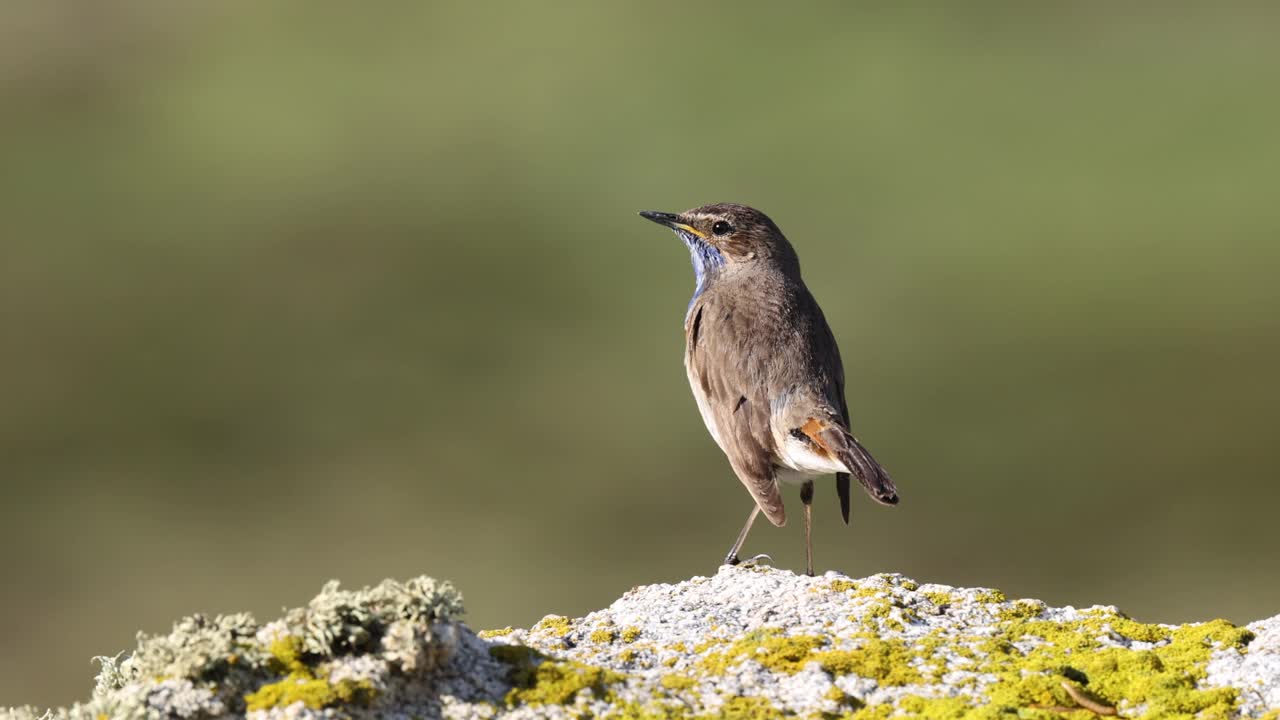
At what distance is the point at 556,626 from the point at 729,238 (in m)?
4.87

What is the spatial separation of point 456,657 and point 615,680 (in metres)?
0.44

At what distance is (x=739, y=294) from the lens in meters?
8.80

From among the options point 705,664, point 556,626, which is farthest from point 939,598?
point 556,626

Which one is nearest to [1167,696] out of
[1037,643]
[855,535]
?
[1037,643]

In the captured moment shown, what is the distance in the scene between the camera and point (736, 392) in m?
8.08

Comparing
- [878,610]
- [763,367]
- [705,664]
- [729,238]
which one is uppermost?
[729,238]

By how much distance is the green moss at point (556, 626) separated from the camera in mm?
4633

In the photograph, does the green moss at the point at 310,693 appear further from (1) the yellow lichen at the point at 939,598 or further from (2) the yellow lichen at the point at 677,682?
(1) the yellow lichen at the point at 939,598

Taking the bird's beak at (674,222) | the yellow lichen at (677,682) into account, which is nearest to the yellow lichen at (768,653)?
the yellow lichen at (677,682)

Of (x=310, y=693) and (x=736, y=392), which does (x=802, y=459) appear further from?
(x=310, y=693)

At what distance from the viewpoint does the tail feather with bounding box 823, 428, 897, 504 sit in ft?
21.5

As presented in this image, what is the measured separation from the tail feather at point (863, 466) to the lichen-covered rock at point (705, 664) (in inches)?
69.7

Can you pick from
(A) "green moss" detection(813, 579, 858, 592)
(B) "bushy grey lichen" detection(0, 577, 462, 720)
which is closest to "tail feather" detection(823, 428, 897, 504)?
(A) "green moss" detection(813, 579, 858, 592)

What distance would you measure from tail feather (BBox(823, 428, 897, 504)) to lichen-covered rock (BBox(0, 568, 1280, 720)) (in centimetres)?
177
